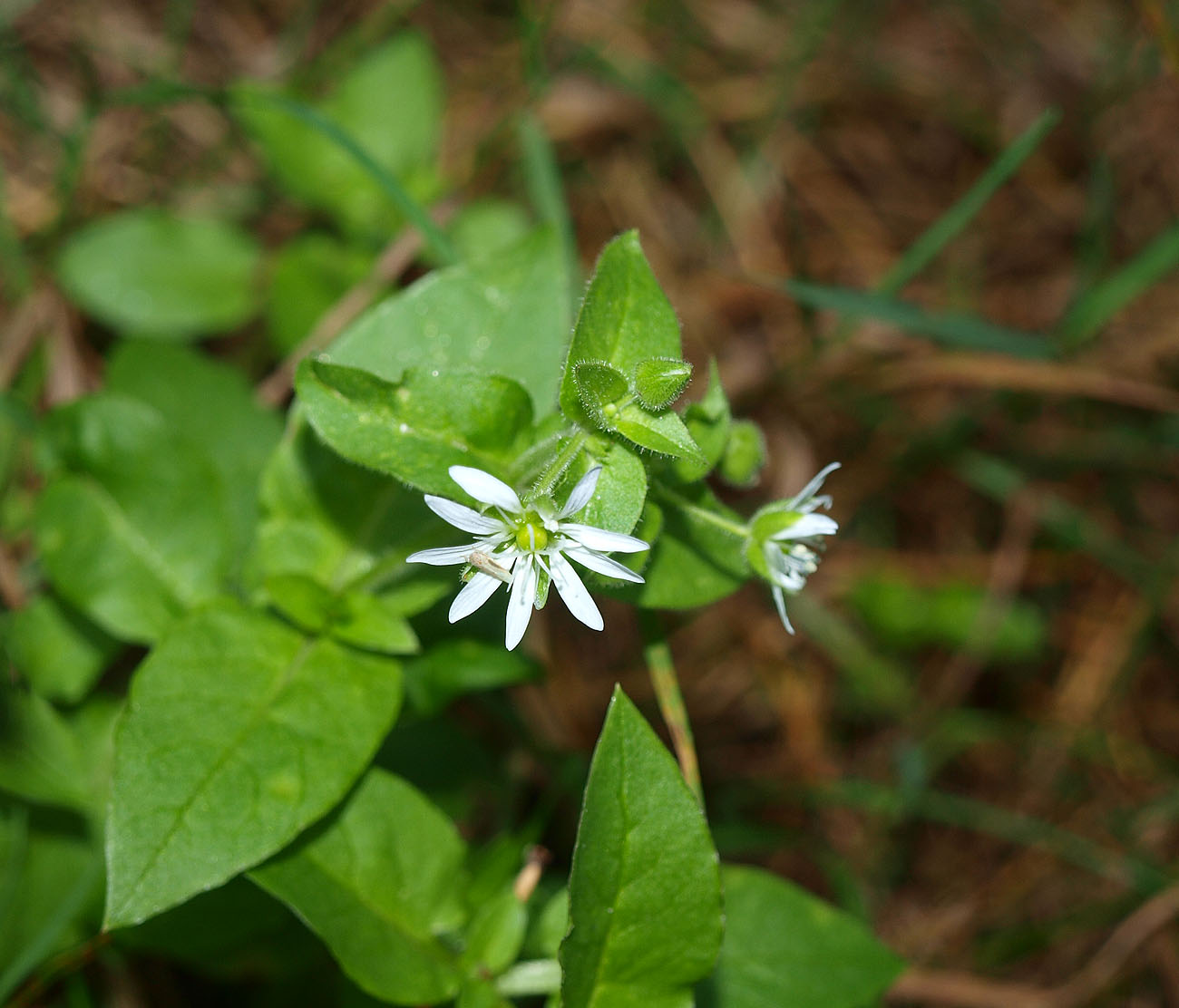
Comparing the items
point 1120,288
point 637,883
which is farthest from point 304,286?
point 1120,288

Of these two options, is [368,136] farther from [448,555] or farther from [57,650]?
[448,555]

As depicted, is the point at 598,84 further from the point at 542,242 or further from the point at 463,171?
the point at 542,242

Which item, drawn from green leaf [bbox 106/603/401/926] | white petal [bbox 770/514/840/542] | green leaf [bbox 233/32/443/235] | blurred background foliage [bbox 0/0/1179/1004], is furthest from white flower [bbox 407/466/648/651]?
green leaf [bbox 233/32/443/235]

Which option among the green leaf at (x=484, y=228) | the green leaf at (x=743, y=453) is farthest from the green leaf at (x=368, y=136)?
the green leaf at (x=743, y=453)

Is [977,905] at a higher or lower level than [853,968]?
lower

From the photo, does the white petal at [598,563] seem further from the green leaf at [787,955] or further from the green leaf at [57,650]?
the green leaf at [57,650]

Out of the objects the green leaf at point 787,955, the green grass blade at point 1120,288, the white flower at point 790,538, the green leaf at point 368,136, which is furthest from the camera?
the green leaf at point 368,136

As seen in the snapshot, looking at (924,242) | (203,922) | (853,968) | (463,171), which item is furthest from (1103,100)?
(203,922)
